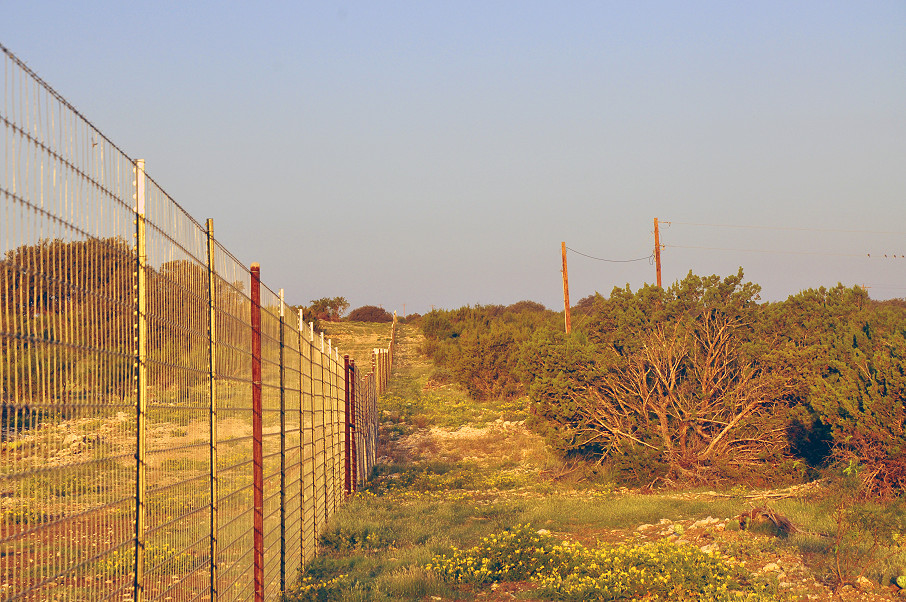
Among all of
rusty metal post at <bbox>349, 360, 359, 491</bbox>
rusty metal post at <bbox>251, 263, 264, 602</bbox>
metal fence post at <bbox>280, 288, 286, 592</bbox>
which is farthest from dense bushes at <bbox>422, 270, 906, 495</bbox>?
rusty metal post at <bbox>251, 263, 264, 602</bbox>

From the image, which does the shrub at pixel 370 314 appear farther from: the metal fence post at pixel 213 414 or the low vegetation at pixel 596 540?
the metal fence post at pixel 213 414

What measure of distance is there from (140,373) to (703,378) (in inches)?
545

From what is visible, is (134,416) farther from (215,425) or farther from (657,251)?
(657,251)

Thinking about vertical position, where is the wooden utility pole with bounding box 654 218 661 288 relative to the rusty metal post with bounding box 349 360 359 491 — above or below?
above

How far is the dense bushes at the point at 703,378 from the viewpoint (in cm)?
1462

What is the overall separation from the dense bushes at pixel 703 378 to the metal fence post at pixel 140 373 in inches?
467

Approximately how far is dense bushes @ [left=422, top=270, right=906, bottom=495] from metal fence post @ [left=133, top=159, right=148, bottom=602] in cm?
1185

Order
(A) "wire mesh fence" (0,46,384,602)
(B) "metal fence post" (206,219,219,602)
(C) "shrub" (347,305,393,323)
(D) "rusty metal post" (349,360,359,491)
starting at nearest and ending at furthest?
(A) "wire mesh fence" (0,46,384,602) → (B) "metal fence post" (206,219,219,602) → (D) "rusty metal post" (349,360,359,491) → (C) "shrub" (347,305,393,323)

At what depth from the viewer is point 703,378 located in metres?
15.5

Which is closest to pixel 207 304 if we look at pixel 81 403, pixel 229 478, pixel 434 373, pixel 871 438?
pixel 229 478

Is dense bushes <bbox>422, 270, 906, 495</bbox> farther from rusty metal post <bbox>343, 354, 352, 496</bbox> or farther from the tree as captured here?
rusty metal post <bbox>343, 354, 352, 496</bbox>

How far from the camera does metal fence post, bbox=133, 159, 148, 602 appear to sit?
115 inches

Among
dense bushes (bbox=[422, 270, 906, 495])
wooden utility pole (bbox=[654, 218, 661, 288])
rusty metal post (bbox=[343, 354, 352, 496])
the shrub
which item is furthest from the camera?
the shrub

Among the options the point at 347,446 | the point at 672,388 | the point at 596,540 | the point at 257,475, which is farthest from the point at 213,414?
the point at 672,388
